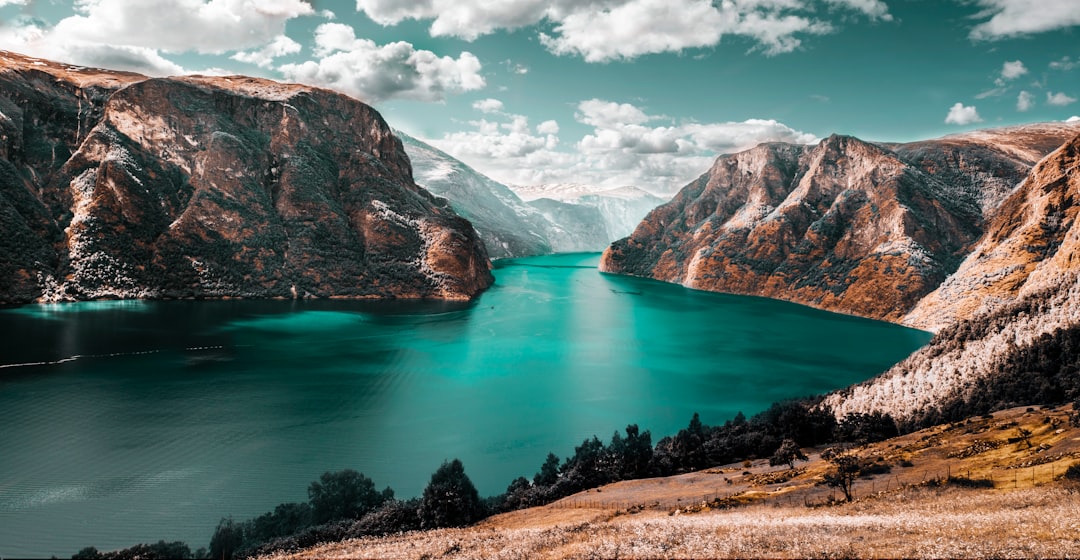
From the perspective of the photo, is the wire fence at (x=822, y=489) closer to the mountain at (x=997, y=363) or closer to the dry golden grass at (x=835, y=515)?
the dry golden grass at (x=835, y=515)

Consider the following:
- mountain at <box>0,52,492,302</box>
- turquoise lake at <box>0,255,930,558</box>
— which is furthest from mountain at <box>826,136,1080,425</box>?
mountain at <box>0,52,492,302</box>

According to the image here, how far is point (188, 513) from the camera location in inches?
1626

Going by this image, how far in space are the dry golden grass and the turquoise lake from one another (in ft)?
45.0

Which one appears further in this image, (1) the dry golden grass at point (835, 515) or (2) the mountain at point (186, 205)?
(2) the mountain at point (186, 205)

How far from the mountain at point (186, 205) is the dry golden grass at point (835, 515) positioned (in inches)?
5410

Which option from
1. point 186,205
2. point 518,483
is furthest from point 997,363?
point 186,205

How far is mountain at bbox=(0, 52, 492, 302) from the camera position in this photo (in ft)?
441

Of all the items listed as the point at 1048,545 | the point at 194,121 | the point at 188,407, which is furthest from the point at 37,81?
the point at 1048,545

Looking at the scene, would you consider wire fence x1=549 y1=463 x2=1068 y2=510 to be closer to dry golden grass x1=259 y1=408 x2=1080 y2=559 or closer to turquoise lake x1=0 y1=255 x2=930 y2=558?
dry golden grass x1=259 y1=408 x2=1080 y2=559

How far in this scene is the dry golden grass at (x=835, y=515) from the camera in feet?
74.2

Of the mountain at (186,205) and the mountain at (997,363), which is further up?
the mountain at (186,205)

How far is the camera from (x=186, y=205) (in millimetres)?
162250

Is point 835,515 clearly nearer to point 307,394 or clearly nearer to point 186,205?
point 307,394

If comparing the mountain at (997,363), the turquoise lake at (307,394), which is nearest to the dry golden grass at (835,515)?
the mountain at (997,363)
